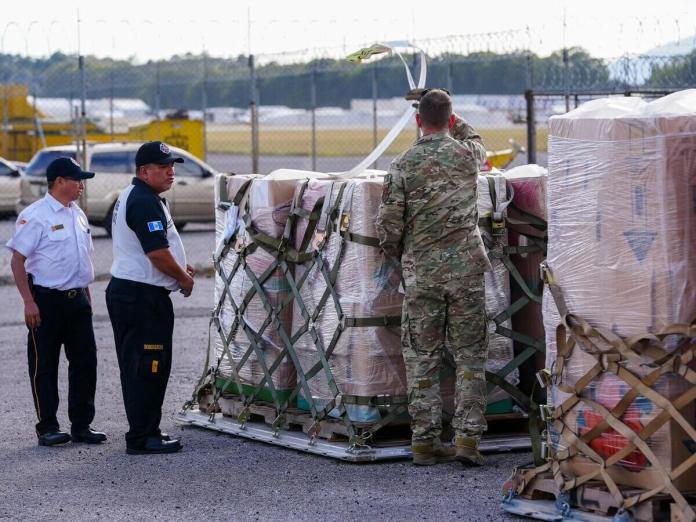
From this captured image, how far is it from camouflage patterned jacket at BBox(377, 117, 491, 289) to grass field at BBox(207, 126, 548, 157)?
118 feet

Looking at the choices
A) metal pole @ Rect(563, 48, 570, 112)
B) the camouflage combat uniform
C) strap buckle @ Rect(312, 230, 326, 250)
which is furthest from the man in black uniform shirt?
metal pole @ Rect(563, 48, 570, 112)

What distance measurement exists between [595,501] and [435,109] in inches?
93.5

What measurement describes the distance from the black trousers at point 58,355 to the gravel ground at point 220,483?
0.71 ft

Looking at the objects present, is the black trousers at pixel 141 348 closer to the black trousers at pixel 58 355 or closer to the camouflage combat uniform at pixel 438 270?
the black trousers at pixel 58 355

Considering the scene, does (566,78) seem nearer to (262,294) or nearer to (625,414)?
(262,294)

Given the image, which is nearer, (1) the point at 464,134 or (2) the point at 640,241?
(2) the point at 640,241

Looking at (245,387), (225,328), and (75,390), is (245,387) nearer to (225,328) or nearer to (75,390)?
(225,328)

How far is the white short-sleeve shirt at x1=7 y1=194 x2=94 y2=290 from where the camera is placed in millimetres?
7922

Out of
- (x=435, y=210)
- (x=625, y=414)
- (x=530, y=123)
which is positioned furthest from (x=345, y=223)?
(x=530, y=123)

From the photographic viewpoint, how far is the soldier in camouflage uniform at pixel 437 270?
22.5 feet

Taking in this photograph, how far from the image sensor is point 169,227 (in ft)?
25.2

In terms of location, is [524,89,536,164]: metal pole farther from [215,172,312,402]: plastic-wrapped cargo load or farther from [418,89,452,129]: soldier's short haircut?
[418,89,452,129]: soldier's short haircut

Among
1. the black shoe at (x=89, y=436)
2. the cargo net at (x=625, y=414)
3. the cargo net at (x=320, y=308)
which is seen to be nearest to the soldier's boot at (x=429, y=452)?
the cargo net at (x=320, y=308)

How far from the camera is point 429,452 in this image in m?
6.97
